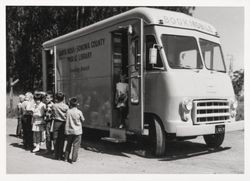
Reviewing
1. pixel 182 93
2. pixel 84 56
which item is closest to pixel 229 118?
→ pixel 182 93

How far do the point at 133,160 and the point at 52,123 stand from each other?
1.83m

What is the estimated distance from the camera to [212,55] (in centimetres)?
844

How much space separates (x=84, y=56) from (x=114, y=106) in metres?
1.86

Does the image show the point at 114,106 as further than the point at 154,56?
Yes

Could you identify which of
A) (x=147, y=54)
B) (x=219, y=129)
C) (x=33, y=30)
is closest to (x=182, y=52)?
(x=147, y=54)

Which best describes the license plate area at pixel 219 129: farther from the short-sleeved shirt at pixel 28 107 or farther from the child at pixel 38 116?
the short-sleeved shirt at pixel 28 107

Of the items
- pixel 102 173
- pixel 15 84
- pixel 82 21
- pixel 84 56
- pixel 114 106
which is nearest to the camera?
pixel 102 173

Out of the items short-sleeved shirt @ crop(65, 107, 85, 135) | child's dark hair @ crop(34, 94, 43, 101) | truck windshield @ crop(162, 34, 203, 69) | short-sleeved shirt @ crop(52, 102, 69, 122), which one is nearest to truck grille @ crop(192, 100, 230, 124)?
truck windshield @ crop(162, 34, 203, 69)

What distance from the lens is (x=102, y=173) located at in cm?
666

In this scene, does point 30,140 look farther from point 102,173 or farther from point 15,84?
point 15,84

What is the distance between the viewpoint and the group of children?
7266mm

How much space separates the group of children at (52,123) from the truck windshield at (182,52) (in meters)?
2.13

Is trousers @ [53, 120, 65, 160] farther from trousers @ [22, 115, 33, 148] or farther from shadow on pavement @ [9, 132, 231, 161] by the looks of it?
trousers @ [22, 115, 33, 148]

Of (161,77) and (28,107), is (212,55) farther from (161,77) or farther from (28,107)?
(28,107)
